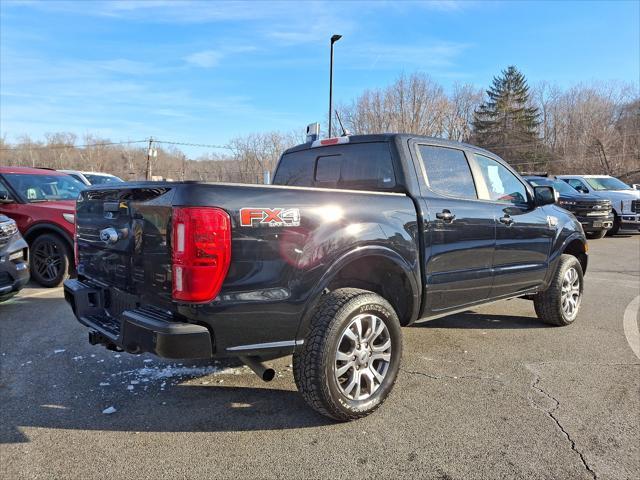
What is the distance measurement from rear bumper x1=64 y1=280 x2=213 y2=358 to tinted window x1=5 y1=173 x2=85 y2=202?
5.10 m

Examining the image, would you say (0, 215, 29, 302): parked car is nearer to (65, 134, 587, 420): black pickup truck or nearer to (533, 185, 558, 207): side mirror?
(65, 134, 587, 420): black pickup truck

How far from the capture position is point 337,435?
2.94 metres

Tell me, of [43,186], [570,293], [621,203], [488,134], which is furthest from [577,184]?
[488,134]

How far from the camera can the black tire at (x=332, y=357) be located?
289 centimetres

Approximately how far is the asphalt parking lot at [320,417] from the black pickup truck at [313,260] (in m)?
0.35

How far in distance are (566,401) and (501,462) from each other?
3.55 ft

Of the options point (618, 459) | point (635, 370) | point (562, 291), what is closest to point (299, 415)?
point (618, 459)

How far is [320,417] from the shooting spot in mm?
3156

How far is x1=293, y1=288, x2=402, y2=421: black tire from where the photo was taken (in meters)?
2.89

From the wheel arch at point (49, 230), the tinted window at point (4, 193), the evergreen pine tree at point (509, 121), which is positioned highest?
the evergreen pine tree at point (509, 121)

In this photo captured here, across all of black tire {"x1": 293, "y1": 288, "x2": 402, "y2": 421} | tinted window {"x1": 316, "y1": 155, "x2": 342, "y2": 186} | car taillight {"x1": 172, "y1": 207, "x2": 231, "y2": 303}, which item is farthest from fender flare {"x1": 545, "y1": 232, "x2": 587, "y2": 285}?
car taillight {"x1": 172, "y1": 207, "x2": 231, "y2": 303}

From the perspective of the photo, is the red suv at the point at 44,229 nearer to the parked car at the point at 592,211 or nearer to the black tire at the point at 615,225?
the parked car at the point at 592,211

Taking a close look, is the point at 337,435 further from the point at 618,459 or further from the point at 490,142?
the point at 490,142

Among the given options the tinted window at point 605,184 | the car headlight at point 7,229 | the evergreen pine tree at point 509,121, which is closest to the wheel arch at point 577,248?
the car headlight at point 7,229
